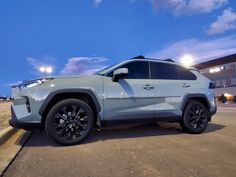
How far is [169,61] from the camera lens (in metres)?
6.36

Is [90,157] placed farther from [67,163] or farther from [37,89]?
[37,89]

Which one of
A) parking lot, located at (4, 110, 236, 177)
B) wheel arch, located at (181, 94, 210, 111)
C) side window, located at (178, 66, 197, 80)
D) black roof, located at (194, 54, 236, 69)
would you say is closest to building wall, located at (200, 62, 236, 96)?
black roof, located at (194, 54, 236, 69)

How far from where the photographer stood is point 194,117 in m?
6.13

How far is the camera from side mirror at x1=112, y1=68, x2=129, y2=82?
4.98 meters

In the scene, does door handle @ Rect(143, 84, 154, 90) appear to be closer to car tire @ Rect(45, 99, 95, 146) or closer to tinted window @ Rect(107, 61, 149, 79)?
tinted window @ Rect(107, 61, 149, 79)

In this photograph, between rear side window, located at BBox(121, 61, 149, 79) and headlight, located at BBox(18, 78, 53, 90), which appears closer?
headlight, located at BBox(18, 78, 53, 90)

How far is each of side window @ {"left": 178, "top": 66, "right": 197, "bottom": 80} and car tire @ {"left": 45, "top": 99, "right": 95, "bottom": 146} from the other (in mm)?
2665

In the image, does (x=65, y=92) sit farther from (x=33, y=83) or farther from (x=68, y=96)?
(x=33, y=83)

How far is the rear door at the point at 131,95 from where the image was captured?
507 cm

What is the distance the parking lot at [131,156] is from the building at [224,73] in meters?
35.2

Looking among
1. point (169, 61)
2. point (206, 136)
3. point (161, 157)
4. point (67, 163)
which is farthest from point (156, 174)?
point (169, 61)

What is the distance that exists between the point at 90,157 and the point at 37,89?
1.62 m

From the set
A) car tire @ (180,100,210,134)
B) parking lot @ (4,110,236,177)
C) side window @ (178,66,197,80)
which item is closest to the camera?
parking lot @ (4,110,236,177)

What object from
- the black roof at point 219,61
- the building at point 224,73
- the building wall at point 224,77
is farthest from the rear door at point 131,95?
the black roof at point 219,61
